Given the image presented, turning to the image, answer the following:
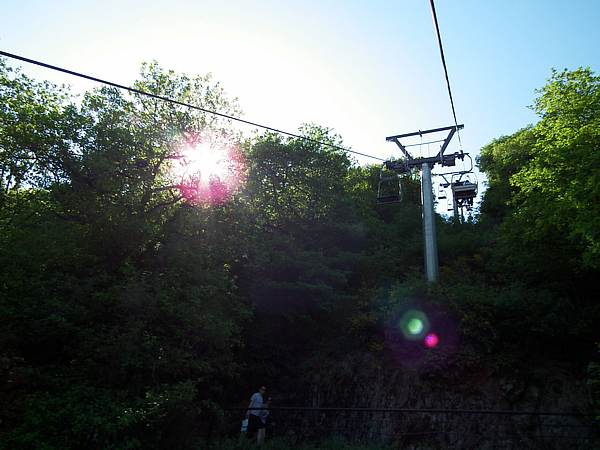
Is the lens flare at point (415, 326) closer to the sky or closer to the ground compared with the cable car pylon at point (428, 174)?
closer to the ground

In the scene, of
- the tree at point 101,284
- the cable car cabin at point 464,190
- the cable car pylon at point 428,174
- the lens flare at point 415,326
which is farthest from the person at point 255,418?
the cable car cabin at point 464,190

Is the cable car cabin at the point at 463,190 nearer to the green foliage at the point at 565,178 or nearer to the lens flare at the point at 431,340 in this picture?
the green foliage at the point at 565,178

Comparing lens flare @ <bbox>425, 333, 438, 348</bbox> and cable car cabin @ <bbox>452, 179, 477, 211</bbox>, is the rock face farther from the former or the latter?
cable car cabin @ <bbox>452, 179, 477, 211</bbox>

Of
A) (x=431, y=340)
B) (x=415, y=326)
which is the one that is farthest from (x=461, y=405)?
(x=415, y=326)

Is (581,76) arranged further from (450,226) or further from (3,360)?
(3,360)

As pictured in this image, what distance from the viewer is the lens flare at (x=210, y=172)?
1486 cm

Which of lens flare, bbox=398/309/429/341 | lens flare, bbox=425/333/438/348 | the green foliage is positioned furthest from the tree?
the green foliage

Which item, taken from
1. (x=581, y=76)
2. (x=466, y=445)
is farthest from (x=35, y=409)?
(x=581, y=76)

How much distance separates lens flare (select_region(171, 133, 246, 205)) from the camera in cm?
1486

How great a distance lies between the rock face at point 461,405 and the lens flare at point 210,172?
27.6 feet

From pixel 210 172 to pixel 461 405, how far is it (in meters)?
11.9

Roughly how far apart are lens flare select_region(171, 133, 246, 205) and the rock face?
8.42 m

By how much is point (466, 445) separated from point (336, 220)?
12480 mm

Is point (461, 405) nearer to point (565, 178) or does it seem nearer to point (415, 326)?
point (415, 326)
